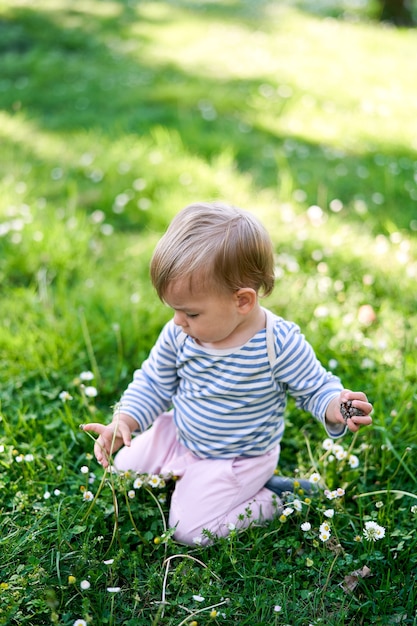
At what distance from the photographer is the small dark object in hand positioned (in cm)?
213

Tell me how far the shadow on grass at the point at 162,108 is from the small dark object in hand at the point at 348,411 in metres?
2.36

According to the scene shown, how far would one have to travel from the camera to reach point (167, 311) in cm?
342

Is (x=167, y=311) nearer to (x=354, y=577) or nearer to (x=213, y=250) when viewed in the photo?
(x=213, y=250)

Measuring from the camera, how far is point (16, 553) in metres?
2.14

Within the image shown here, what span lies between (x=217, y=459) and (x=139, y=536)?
16.7 inches

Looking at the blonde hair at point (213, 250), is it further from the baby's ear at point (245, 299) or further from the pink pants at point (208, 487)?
the pink pants at point (208, 487)

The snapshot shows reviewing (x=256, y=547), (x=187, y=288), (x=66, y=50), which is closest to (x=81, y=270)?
(x=187, y=288)

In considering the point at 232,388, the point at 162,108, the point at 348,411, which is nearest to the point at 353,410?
the point at 348,411

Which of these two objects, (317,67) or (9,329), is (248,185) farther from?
(317,67)

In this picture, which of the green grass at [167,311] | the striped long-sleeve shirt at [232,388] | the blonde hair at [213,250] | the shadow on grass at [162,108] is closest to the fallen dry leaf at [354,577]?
the green grass at [167,311]

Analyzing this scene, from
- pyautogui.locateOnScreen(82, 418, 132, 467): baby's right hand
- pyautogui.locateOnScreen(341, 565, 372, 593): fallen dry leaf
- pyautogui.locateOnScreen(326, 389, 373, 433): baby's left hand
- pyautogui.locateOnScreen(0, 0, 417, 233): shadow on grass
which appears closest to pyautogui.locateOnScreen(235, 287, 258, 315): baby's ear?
pyautogui.locateOnScreen(326, 389, 373, 433): baby's left hand

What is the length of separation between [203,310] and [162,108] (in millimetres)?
4861

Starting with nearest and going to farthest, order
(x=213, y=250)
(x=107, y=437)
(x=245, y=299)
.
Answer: (x=213, y=250)
(x=245, y=299)
(x=107, y=437)

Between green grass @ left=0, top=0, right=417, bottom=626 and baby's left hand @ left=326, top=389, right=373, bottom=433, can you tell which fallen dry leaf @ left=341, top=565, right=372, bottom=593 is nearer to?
green grass @ left=0, top=0, right=417, bottom=626
